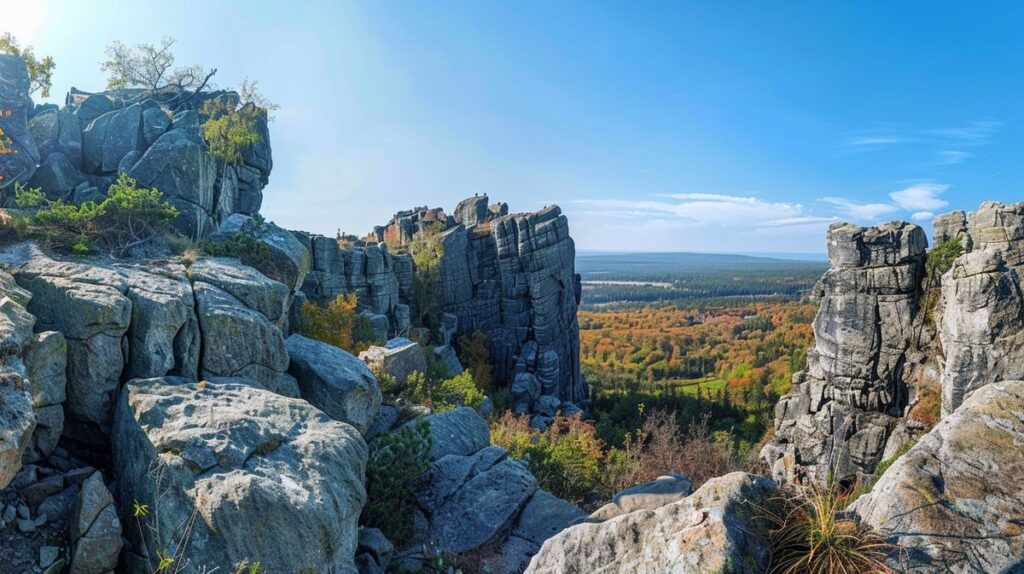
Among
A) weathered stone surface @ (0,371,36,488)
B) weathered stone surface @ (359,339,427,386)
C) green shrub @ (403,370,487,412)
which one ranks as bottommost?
green shrub @ (403,370,487,412)

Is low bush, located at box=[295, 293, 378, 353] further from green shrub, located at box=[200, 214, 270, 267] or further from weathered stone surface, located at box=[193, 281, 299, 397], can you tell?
weathered stone surface, located at box=[193, 281, 299, 397]

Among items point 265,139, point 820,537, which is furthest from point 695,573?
point 265,139

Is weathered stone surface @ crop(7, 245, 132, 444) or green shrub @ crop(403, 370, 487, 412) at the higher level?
weathered stone surface @ crop(7, 245, 132, 444)

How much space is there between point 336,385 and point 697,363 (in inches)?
3476

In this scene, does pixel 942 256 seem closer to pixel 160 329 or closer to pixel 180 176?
pixel 160 329

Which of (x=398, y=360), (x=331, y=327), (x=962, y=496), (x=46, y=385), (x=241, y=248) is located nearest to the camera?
(x=962, y=496)

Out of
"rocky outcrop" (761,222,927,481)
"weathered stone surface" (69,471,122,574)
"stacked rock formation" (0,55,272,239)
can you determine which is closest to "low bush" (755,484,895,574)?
"weathered stone surface" (69,471,122,574)

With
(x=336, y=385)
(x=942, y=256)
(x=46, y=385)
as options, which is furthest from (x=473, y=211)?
(x=46, y=385)

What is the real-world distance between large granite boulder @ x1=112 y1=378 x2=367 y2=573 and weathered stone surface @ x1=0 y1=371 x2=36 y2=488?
1.23 metres

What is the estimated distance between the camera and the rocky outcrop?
27422 mm

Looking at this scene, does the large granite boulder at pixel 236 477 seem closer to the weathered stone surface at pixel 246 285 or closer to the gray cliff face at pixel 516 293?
the weathered stone surface at pixel 246 285

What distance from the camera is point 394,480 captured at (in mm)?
9039

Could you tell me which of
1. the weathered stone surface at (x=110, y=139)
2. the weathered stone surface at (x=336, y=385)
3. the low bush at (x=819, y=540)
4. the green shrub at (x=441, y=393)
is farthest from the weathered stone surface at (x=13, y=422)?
the weathered stone surface at (x=110, y=139)

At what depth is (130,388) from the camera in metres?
7.04
